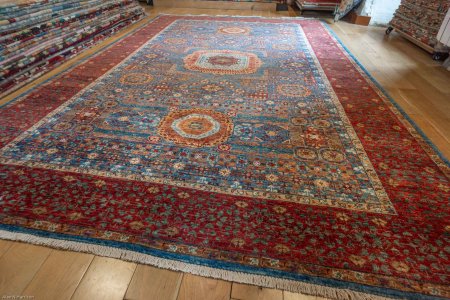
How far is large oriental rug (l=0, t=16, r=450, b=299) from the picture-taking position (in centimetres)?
121

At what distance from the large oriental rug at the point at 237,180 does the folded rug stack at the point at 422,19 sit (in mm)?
1570

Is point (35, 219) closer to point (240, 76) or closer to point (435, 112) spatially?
point (240, 76)

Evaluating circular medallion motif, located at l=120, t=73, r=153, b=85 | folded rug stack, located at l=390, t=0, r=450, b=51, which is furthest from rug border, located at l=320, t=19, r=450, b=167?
circular medallion motif, located at l=120, t=73, r=153, b=85

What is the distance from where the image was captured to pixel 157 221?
4.46 feet

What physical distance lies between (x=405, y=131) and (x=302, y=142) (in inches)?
32.9

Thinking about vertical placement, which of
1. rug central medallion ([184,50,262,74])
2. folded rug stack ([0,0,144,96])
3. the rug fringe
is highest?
folded rug stack ([0,0,144,96])

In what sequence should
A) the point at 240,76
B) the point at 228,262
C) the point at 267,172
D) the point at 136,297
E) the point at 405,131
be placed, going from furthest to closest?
the point at 240,76 < the point at 405,131 < the point at 267,172 < the point at 228,262 < the point at 136,297

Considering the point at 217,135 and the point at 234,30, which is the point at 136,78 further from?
the point at 234,30

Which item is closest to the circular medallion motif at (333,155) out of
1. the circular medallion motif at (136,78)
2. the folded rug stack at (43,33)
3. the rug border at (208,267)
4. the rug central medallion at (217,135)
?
the rug central medallion at (217,135)

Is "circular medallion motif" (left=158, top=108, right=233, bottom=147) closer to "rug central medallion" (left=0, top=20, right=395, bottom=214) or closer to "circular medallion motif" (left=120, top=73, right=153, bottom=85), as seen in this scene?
"rug central medallion" (left=0, top=20, right=395, bottom=214)

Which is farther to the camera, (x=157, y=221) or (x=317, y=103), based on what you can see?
(x=317, y=103)

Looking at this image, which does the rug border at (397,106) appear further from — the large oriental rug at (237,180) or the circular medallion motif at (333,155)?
the circular medallion motif at (333,155)

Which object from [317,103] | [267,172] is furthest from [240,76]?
[267,172]

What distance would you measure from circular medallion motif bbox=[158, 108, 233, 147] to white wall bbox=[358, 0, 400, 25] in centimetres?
453
